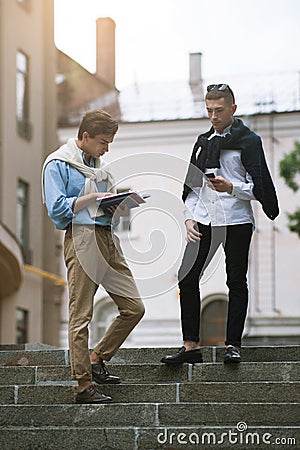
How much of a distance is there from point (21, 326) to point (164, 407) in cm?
2538

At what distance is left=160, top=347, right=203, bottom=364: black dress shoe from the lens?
8609 millimetres

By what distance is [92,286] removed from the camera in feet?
26.7

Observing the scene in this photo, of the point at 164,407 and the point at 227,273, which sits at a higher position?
the point at 227,273

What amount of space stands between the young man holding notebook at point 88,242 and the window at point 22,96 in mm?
23961

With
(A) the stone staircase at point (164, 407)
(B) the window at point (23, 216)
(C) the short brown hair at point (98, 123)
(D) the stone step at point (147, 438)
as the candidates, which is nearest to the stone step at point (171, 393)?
(A) the stone staircase at point (164, 407)

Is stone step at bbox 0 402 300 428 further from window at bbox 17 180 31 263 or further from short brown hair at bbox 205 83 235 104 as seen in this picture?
window at bbox 17 180 31 263

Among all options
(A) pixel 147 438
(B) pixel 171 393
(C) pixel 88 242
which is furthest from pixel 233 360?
(A) pixel 147 438

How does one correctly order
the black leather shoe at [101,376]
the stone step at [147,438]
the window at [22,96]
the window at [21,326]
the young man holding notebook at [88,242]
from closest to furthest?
the stone step at [147,438], the young man holding notebook at [88,242], the black leather shoe at [101,376], the window at [22,96], the window at [21,326]

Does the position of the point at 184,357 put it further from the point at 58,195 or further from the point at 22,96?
the point at 22,96

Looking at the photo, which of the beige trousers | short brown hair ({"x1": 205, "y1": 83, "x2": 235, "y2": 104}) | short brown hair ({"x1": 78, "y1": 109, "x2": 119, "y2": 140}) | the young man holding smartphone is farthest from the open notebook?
short brown hair ({"x1": 205, "y1": 83, "x2": 235, "y2": 104})

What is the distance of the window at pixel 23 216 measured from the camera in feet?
107

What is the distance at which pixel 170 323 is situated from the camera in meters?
42.3

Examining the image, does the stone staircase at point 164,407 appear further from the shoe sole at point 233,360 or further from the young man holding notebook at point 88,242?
the young man holding notebook at point 88,242

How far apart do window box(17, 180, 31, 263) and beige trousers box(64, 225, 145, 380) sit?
24.1 metres
